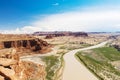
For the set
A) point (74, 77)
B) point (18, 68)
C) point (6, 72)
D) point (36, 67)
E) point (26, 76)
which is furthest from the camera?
point (74, 77)

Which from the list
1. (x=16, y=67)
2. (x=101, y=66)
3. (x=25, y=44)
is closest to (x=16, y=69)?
(x=16, y=67)

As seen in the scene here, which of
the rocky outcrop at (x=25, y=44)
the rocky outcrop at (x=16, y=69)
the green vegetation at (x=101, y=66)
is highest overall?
the rocky outcrop at (x=16, y=69)

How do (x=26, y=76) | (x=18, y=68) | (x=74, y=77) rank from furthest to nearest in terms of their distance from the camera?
(x=74, y=77), (x=26, y=76), (x=18, y=68)

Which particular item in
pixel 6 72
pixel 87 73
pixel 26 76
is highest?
pixel 6 72

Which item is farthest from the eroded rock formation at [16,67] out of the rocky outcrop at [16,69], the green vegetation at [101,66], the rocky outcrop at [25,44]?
the rocky outcrop at [25,44]

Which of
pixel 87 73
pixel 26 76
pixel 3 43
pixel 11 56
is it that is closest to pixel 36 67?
pixel 26 76

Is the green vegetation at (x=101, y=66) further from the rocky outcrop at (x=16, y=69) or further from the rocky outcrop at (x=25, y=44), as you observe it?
the rocky outcrop at (x=16, y=69)

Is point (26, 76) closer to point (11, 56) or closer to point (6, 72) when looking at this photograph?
point (11, 56)

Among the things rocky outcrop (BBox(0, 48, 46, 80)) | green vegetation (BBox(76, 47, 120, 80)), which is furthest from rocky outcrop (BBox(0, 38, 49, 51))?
rocky outcrop (BBox(0, 48, 46, 80))

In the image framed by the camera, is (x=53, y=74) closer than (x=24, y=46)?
Yes

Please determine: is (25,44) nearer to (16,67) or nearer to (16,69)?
(16,67)

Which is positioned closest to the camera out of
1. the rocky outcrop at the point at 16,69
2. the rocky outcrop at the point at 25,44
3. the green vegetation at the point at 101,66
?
the rocky outcrop at the point at 16,69
